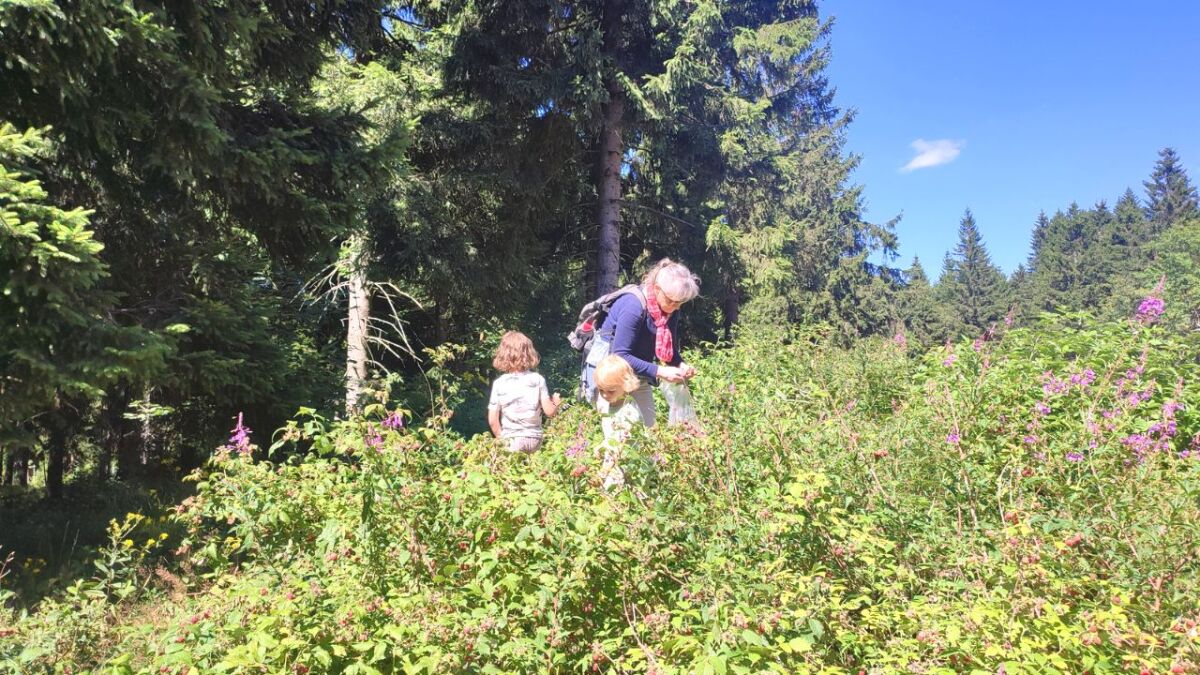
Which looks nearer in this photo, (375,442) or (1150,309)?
(375,442)

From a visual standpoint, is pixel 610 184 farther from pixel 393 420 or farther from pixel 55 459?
pixel 393 420

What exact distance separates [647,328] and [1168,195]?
99.2 meters

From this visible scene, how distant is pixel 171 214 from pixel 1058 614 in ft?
18.6

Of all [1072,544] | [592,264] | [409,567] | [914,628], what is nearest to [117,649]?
[409,567]

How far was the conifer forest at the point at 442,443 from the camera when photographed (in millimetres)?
2096

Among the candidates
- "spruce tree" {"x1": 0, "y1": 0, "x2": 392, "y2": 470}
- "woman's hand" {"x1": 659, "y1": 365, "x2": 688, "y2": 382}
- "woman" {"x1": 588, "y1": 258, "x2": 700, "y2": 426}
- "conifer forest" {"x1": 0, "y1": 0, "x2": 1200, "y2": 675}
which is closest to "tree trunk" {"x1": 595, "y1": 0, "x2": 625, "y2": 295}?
"conifer forest" {"x1": 0, "y1": 0, "x2": 1200, "y2": 675}

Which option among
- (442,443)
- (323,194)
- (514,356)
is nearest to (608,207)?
(323,194)

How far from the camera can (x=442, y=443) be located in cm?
315

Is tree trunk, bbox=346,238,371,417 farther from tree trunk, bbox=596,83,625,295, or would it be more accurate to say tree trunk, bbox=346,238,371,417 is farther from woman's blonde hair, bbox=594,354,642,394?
woman's blonde hair, bbox=594,354,642,394

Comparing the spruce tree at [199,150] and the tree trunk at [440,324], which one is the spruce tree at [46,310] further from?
the tree trunk at [440,324]

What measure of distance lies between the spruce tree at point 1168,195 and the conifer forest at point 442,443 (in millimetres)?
89935

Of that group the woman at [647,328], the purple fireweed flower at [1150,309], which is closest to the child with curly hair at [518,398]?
the woman at [647,328]

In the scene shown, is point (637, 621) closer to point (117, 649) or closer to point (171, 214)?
point (117, 649)

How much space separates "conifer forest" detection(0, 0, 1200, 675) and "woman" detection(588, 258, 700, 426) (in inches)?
1.8
